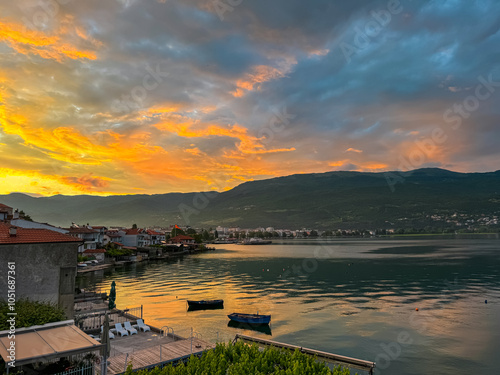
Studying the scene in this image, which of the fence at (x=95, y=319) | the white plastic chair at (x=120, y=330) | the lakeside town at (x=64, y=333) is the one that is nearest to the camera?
the lakeside town at (x=64, y=333)

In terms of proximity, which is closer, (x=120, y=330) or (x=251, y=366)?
(x=251, y=366)

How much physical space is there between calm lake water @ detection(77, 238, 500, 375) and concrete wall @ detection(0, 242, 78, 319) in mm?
17226

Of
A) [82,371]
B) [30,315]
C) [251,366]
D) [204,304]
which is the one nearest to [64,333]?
[82,371]

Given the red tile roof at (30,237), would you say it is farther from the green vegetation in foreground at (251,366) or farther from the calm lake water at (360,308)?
the calm lake water at (360,308)

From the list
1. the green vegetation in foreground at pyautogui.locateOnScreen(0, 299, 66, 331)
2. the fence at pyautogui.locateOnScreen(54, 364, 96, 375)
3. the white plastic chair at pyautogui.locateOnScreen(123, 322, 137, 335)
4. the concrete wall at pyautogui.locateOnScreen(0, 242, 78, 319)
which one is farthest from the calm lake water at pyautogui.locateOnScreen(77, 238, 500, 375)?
the green vegetation in foreground at pyautogui.locateOnScreen(0, 299, 66, 331)

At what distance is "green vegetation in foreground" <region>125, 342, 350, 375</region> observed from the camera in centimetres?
1631

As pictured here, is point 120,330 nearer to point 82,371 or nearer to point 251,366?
point 82,371

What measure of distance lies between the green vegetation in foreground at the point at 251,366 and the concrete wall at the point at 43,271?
1772 cm

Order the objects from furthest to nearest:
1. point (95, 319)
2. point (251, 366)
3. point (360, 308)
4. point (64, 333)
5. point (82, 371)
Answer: point (360, 308)
point (95, 319)
point (82, 371)
point (64, 333)
point (251, 366)

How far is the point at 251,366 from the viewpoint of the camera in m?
17.5

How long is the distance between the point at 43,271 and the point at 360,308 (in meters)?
48.7

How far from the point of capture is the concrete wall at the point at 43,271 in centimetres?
2836

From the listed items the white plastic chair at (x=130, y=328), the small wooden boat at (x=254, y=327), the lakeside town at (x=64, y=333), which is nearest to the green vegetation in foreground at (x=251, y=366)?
the lakeside town at (x=64, y=333)

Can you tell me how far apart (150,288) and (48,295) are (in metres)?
46.8
